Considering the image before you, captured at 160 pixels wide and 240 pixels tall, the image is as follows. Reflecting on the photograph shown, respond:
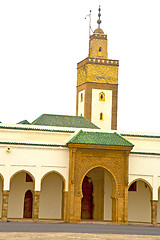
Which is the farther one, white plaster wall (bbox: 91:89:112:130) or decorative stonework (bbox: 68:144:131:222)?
white plaster wall (bbox: 91:89:112:130)

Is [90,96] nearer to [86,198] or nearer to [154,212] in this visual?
[86,198]

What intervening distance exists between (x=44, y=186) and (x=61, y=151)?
344 cm

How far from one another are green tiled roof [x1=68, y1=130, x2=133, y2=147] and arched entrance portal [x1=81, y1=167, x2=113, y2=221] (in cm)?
250

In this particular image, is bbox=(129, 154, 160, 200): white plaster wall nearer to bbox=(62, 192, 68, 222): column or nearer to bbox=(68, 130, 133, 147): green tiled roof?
bbox=(68, 130, 133, 147): green tiled roof

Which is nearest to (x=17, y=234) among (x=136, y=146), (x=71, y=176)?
(x=71, y=176)

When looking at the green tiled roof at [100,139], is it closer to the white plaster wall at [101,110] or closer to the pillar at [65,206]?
the pillar at [65,206]

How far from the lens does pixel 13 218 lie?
111 feet

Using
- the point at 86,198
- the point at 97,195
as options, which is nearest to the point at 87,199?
the point at 86,198

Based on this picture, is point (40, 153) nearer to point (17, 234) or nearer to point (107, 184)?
point (107, 184)

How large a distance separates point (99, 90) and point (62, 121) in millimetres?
12595

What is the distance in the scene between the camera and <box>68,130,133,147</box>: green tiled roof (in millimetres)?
32438

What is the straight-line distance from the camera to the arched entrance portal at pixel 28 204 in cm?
3512

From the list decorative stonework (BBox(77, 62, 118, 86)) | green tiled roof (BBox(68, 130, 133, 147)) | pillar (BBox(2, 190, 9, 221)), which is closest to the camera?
pillar (BBox(2, 190, 9, 221))

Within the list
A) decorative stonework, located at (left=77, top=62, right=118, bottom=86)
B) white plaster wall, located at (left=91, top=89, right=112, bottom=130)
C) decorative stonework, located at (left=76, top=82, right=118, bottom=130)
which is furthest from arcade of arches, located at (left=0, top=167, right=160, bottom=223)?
decorative stonework, located at (left=77, top=62, right=118, bottom=86)
